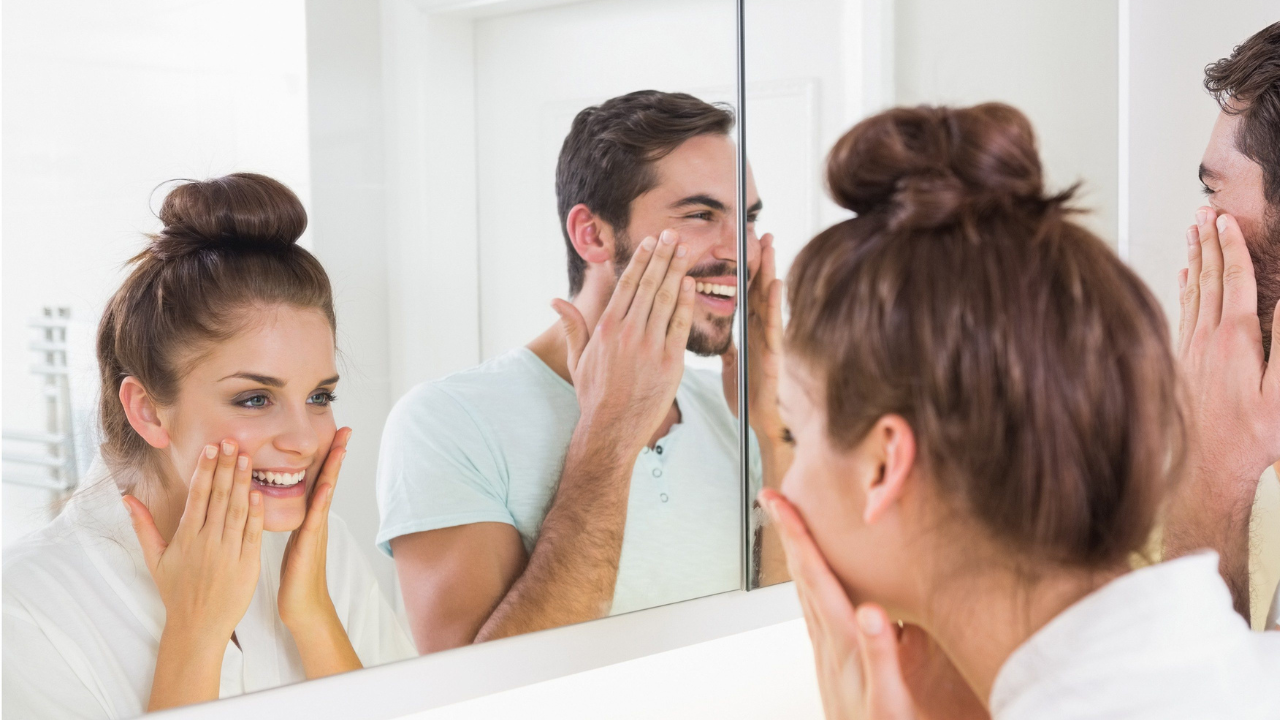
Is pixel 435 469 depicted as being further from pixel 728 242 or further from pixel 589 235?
pixel 728 242

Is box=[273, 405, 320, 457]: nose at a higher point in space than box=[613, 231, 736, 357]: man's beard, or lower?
lower

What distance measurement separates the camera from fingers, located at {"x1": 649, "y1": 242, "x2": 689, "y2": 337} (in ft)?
3.62

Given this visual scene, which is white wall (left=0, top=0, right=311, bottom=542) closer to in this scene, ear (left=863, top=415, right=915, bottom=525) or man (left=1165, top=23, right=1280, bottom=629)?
ear (left=863, top=415, right=915, bottom=525)

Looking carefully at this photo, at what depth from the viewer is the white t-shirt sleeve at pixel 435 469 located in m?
0.91

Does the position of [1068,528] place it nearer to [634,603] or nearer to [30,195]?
[634,603]

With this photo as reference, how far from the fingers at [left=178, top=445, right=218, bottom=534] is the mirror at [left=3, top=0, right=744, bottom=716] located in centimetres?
1

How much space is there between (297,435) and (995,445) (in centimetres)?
56

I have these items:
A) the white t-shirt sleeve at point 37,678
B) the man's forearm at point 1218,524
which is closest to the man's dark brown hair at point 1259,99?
the man's forearm at point 1218,524

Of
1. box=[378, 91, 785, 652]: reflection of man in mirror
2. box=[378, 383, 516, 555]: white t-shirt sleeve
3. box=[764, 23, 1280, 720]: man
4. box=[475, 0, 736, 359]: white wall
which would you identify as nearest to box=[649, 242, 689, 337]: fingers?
box=[378, 91, 785, 652]: reflection of man in mirror

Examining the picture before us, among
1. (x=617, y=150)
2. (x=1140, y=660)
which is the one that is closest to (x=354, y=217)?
(x=617, y=150)

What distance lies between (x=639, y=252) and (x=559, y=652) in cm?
43

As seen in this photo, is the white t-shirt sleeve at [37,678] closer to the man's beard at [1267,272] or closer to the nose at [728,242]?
the nose at [728,242]

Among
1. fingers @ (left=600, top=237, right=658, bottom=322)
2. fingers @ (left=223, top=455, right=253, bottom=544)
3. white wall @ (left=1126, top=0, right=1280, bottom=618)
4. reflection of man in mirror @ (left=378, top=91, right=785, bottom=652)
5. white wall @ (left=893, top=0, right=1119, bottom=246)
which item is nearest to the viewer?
fingers @ (left=223, top=455, right=253, bottom=544)

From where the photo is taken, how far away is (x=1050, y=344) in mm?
728
